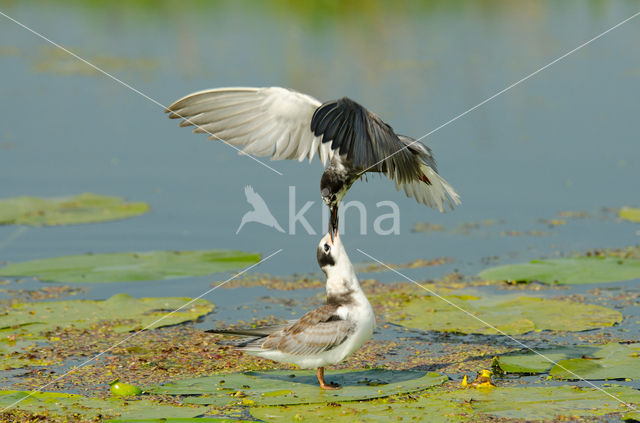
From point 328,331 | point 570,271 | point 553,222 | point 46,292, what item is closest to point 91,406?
point 328,331

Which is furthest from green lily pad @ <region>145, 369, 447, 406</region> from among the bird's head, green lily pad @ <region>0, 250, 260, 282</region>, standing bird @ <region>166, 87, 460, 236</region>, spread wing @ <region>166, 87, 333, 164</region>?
green lily pad @ <region>0, 250, 260, 282</region>

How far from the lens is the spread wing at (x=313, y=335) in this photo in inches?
234

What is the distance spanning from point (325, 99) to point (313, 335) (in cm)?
1072

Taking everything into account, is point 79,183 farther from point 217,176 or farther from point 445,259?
point 445,259

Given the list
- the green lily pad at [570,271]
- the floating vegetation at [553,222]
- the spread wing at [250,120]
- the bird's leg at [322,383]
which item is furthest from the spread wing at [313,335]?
the floating vegetation at [553,222]

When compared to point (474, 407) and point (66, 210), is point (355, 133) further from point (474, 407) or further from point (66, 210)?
point (66, 210)

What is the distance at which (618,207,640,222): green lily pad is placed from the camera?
10.2m

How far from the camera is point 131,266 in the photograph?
893cm

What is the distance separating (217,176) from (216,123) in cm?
556

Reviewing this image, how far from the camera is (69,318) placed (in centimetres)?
755

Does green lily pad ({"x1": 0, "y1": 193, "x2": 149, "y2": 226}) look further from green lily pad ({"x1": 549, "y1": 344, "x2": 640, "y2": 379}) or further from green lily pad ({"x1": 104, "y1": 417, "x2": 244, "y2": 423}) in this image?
green lily pad ({"x1": 549, "y1": 344, "x2": 640, "y2": 379})

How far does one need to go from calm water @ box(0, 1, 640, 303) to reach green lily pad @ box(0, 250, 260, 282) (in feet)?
0.55

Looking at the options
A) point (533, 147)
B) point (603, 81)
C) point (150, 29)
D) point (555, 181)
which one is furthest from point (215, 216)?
point (150, 29)

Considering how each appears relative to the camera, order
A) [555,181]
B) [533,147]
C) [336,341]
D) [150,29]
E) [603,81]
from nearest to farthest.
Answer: [336,341]
[555,181]
[533,147]
[603,81]
[150,29]
